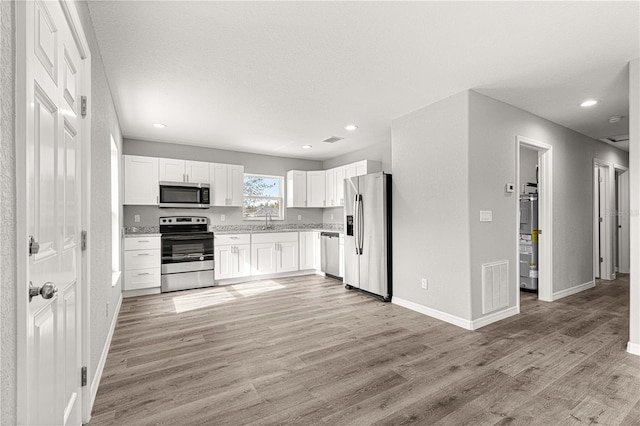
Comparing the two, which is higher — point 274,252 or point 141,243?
point 141,243

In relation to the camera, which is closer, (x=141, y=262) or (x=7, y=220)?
(x=7, y=220)

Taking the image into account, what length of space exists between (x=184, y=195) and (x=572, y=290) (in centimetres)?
609

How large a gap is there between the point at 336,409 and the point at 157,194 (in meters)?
4.39

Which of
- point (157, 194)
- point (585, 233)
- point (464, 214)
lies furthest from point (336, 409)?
point (585, 233)

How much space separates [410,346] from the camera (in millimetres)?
2760

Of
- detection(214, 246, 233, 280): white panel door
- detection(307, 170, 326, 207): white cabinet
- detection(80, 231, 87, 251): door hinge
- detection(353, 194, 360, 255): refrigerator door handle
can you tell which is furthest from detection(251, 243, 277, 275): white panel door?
detection(80, 231, 87, 251): door hinge

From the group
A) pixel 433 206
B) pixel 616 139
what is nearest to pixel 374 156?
pixel 433 206

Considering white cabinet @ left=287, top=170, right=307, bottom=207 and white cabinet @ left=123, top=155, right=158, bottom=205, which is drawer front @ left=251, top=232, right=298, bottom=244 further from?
white cabinet @ left=123, top=155, right=158, bottom=205

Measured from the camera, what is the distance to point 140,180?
16.1ft

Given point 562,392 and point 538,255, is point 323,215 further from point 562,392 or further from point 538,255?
point 562,392

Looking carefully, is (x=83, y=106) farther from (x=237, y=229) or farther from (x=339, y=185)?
(x=339, y=185)

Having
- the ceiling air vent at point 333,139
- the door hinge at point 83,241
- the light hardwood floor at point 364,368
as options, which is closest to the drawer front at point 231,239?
the light hardwood floor at point 364,368

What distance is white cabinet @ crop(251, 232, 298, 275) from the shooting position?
18.2ft

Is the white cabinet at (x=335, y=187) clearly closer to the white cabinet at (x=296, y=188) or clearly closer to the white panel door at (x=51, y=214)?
the white cabinet at (x=296, y=188)
